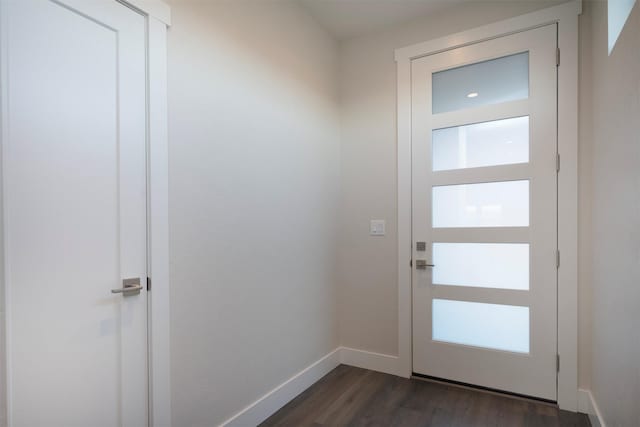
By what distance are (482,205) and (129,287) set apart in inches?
91.6

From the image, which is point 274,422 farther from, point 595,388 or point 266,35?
point 266,35

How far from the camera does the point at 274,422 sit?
7.16ft

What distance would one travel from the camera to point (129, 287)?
4.92ft

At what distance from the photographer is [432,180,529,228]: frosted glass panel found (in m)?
2.46

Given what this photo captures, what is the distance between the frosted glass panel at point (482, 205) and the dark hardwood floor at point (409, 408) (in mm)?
1226

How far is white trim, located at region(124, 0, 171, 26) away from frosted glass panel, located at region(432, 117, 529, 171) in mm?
1996

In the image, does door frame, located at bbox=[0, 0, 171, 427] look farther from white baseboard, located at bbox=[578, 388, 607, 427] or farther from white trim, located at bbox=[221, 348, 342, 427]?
white baseboard, located at bbox=[578, 388, 607, 427]

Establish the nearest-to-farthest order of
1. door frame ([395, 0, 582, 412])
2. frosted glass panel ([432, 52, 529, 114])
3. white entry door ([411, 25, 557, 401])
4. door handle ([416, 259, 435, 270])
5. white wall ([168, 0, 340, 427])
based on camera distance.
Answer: white wall ([168, 0, 340, 427])
door frame ([395, 0, 582, 412])
white entry door ([411, 25, 557, 401])
frosted glass panel ([432, 52, 529, 114])
door handle ([416, 259, 435, 270])

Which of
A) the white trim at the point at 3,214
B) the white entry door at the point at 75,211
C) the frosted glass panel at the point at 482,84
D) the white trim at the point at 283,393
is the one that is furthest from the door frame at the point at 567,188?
the white trim at the point at 3,214

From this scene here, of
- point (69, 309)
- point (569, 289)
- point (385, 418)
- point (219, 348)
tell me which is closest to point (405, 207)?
point (569, 289)

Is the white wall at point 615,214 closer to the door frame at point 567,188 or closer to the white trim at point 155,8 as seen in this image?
the door frame at point 567,188

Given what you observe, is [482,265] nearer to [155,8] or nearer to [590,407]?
[590,407]

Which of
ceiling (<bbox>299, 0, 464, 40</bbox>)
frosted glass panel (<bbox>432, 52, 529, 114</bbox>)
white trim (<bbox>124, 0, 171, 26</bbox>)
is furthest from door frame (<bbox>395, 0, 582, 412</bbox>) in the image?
white trim (<bbox>124, 0, 171, 26</bbox>)

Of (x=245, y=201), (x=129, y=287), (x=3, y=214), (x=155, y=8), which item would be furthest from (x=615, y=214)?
(x=3, y=214)
